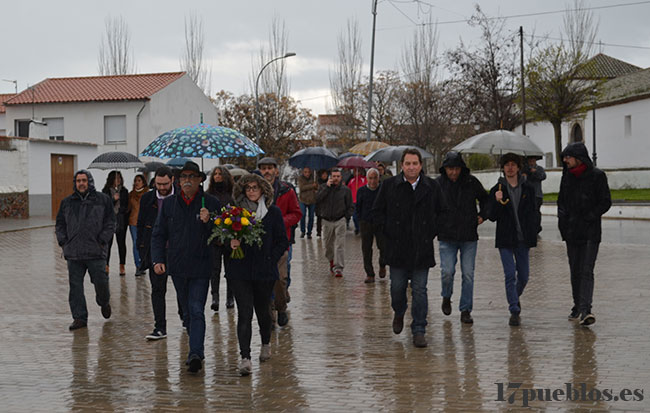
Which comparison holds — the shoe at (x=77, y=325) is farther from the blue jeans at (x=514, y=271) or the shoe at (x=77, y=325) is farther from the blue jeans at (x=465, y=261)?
the blue jeans at (x=514, y=271)

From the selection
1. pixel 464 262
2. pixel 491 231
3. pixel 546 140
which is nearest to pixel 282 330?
pixel 464 262

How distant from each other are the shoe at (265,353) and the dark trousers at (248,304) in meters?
0.19

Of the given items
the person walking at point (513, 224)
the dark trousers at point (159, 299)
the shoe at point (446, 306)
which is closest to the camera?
the dark trousers at point (159, 299)

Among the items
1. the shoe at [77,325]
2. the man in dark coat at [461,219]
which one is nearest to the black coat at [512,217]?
the man in dark coat at [461,219]

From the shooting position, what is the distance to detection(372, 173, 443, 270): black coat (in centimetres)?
767

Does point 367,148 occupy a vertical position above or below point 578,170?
above

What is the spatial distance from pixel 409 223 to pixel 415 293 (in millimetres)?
701

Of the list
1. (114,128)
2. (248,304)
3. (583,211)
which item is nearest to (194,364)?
(248,304)

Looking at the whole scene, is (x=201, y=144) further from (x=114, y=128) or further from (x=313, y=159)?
(x=114, y=128)

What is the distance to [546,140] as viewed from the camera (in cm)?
6131

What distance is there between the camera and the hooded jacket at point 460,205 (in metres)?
8.65

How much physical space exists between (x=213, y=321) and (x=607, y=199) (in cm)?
445

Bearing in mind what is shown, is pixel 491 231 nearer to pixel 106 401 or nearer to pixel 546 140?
pixel 106 401

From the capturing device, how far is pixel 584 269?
334 inches
